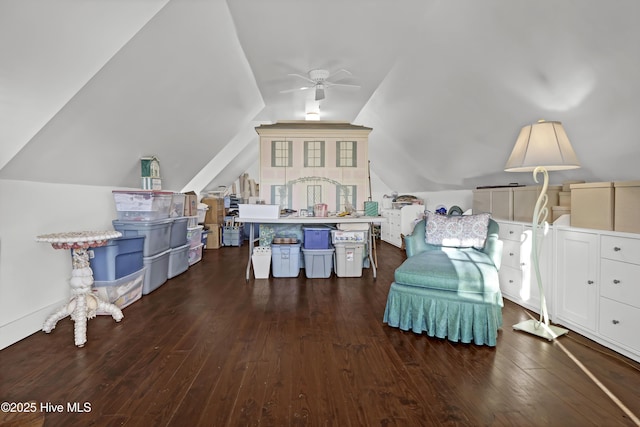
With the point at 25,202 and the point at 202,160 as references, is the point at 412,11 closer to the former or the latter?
the point at 25,202

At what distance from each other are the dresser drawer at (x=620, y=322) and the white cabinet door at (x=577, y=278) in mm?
67

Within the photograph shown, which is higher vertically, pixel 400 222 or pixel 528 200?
pixel 528 200

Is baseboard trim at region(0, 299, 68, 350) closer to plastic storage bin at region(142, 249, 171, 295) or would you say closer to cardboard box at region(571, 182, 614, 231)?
plastic storage bin at region(142, 249, 171, 295)

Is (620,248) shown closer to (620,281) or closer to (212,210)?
→ (620,281)

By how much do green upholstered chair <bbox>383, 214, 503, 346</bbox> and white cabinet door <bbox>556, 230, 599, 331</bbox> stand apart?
48 cm

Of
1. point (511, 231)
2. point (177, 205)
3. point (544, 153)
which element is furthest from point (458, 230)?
point (177, 205)

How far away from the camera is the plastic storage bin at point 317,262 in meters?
3.95

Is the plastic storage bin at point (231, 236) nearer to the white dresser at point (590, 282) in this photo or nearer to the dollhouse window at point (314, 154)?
the dollhouse window at point (314, 154)

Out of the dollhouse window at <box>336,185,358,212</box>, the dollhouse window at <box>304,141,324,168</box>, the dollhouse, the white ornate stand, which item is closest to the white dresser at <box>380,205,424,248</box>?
the dollhouse window at <box>336,185,358,212</box>

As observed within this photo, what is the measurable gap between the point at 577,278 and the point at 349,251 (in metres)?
2.30

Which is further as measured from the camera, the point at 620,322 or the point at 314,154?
the point at 314,154

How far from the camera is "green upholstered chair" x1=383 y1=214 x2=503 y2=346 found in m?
2.13

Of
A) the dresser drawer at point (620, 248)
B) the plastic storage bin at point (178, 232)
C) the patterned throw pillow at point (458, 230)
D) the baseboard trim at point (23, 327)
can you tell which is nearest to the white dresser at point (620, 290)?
the dresser drawer at point (620, 248)

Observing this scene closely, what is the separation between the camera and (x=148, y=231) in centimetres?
325
